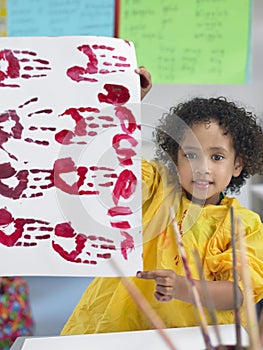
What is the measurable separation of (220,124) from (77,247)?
43 cm

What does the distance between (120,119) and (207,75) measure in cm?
81

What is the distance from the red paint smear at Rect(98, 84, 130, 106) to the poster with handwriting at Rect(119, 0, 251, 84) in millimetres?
776

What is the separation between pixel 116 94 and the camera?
1117 millimetres

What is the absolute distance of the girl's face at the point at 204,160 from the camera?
1278mm

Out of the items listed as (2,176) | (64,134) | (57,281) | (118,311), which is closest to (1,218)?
Result: (2,176)

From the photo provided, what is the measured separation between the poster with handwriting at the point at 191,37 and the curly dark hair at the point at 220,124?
1.54 feet

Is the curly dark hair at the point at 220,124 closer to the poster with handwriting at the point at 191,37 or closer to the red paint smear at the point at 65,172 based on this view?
the red paint smear at the point at 65,172

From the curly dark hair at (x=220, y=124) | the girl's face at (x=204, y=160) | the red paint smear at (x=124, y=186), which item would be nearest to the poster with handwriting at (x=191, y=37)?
the curly dark hair at (x=220, y=124)

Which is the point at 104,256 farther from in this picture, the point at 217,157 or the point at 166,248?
the point at 217,157

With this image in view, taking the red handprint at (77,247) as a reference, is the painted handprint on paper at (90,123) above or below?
above

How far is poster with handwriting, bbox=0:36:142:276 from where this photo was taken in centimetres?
111

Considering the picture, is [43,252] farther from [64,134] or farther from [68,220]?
[64,134]

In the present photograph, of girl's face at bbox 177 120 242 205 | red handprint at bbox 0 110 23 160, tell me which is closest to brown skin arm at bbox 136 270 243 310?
girl's face at bbox 177 120 242 205

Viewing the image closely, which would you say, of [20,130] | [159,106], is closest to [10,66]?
[20,130]
